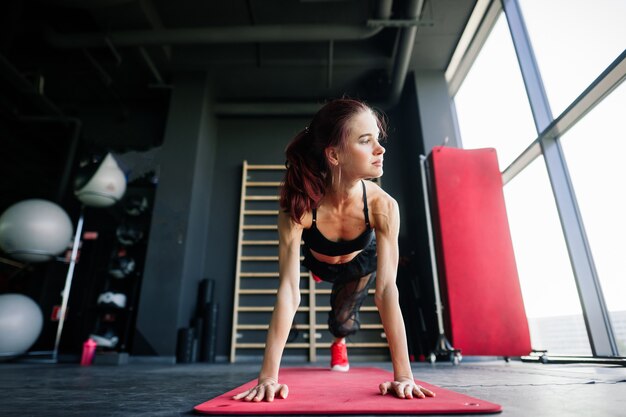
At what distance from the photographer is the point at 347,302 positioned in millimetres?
2152

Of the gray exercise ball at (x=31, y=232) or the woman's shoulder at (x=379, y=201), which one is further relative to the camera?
the gray exercise ball at (x=31, y=232)

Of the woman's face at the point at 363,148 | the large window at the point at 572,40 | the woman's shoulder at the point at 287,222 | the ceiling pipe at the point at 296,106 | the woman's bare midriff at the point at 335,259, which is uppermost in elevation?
the ceiling pipe at the point at 296,106

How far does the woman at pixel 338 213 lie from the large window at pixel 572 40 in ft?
6.53

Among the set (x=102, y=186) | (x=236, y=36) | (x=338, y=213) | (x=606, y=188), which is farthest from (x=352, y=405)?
(x=236, y=36)

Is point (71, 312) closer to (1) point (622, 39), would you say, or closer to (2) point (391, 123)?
(2) point (391, 123)

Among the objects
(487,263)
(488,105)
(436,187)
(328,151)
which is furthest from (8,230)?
(488,105)

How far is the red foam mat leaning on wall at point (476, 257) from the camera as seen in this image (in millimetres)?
2848

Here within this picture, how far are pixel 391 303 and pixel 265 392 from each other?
0.47m

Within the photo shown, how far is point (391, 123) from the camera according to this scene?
16.6ft

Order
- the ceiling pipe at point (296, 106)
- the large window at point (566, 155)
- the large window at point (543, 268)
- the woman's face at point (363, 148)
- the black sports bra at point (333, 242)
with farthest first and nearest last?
the ceiling pipe at point (296, 106) → the large window at point (543, 268) → the large window at point (566, 155) → the black sports bra at point (333, 242) → the woman's face at point (363, 148)

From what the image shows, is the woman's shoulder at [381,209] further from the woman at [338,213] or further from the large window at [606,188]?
the large window at [606,188]

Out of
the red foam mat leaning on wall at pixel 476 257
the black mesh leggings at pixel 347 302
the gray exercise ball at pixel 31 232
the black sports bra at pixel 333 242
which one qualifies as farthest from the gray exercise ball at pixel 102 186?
the red foam mat leaning on wall at pixel 476 257

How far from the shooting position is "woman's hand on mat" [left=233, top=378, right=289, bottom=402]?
0.95 m

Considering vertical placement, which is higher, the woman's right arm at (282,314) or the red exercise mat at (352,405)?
the woman's right arm at (282,314)
